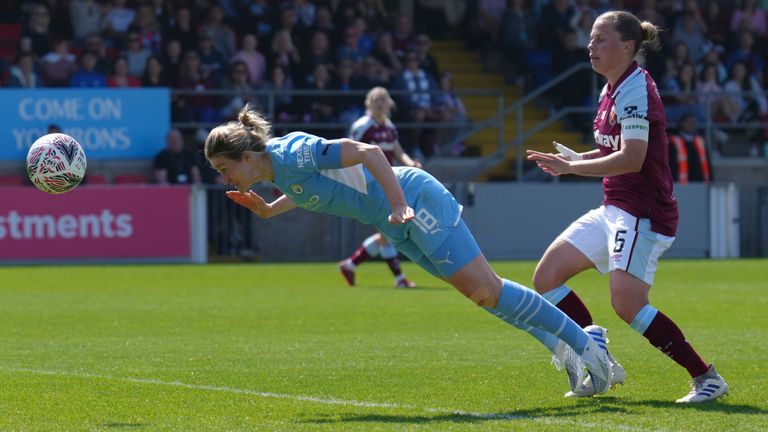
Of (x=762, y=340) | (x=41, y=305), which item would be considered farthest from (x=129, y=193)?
(x=762, y=340)

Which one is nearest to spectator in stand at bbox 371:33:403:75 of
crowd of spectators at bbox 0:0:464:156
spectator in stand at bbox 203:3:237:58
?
crowd of spectators at bbox 0:0:464:156

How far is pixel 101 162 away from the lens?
21.2m

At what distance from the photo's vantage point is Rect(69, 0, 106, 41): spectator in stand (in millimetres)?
22875

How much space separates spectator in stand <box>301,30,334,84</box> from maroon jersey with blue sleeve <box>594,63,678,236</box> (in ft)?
51.9

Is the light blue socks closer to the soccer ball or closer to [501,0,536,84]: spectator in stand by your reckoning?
the soccer ball

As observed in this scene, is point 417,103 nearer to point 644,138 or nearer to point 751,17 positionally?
point 751,17

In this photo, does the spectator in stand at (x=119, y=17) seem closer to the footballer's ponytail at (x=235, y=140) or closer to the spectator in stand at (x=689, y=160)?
the spectator in stand at (x=689, y=160)

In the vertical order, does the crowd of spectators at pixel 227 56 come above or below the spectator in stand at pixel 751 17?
below

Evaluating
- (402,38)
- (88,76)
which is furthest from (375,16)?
(88,76)

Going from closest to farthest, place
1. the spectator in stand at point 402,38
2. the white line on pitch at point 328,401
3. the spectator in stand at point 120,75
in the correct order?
the white line on pitch at point 328,401, the spectator in stand at point 120,75, the spectator in stand at point 402,38

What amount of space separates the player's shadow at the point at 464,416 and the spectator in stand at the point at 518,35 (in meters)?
19.1

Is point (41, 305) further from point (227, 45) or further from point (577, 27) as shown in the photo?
point (577, 27)

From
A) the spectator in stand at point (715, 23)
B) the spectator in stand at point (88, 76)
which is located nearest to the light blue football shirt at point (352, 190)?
the spectator in stand at point (88, 76)

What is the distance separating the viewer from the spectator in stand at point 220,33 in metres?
23.3
